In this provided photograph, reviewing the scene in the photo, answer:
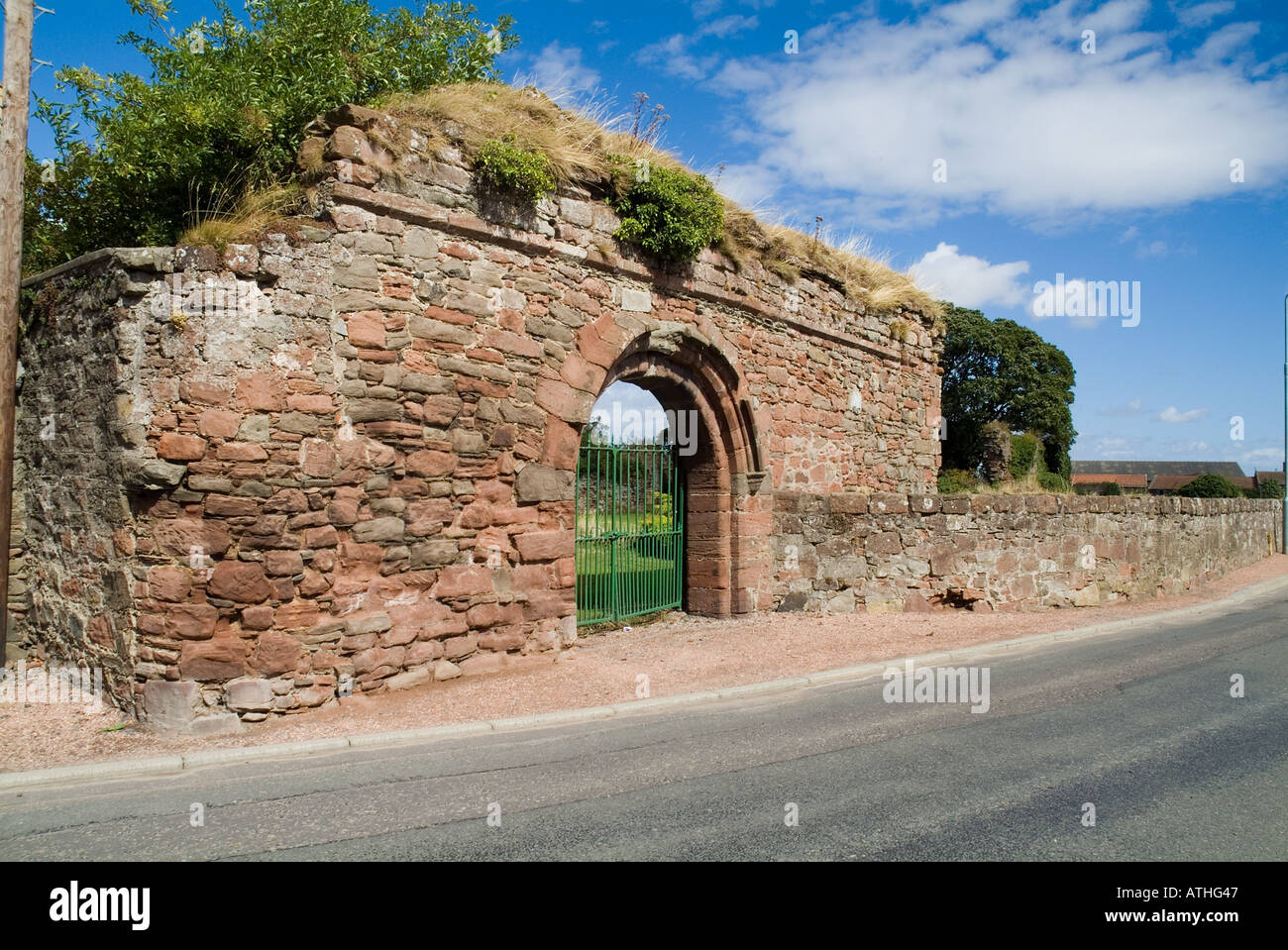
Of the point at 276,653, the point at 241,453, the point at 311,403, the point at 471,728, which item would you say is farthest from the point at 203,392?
the point at 471,728

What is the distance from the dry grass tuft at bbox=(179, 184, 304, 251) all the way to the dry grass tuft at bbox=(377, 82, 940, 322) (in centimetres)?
100

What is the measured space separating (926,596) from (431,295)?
762cm

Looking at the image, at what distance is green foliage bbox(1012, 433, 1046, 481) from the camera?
33.0 metres

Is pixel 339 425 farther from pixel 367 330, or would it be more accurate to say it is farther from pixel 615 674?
pixel 615 674

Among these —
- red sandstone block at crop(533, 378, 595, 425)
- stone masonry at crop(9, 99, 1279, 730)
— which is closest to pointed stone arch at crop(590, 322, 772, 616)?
stone masonry at crop(9, 99, 1279, 730)

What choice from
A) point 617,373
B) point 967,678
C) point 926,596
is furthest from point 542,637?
point 926,596

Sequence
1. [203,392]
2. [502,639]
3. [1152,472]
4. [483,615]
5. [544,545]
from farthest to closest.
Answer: [1152,472], [544,545], [502,639], [483,615], [203,392]

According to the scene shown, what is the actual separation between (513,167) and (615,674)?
4950mm

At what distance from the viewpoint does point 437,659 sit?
7.59 metres

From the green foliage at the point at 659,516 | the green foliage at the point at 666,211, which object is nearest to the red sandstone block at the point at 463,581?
the green foliage at the point at 659,516

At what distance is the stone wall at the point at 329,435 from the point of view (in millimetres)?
6266

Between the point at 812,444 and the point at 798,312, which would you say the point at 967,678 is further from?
the point at 798,312

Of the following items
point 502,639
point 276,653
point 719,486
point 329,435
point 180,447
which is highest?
point 329,435

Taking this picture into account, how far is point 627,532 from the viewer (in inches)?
411
